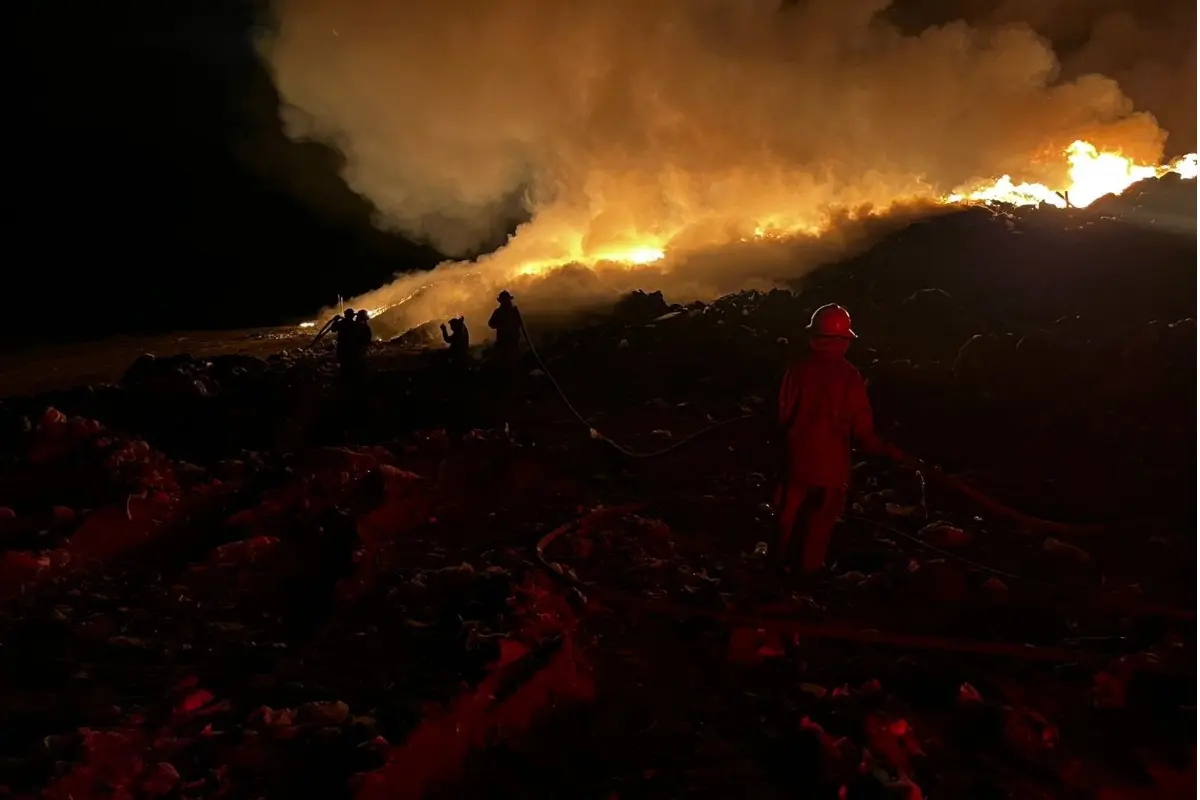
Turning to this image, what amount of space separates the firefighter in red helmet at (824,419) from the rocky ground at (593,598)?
0.61 m

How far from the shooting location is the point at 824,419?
14.7ft

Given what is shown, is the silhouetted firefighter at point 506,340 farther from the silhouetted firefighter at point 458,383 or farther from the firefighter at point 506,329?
the silhouetted firefighter at point 458,383

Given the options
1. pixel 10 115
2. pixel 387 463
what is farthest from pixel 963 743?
pixel 10 115

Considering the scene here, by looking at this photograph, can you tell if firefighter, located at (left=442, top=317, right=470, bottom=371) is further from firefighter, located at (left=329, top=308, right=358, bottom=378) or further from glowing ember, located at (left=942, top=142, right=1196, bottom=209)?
glowing ember, located at (left=942, top=142, right=1196, bottom=209)

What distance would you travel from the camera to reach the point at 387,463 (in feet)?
25.3

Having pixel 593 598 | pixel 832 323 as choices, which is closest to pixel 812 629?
pixel 593 598

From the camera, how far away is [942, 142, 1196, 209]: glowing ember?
60.0ft

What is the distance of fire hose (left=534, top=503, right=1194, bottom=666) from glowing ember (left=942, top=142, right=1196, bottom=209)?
17136mm

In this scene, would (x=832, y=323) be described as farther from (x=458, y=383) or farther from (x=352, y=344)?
(x=352, y=344)

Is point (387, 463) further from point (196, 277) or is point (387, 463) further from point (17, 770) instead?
point (196, 277)

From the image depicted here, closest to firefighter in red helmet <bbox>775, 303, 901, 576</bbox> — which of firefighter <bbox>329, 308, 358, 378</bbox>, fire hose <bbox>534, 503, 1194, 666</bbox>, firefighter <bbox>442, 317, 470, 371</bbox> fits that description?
fire hose <bbox>534, 503, 1194, 666</bbox>

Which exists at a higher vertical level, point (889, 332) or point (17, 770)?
point (889, 332)

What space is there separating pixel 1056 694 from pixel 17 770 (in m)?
4.66

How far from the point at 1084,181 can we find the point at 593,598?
63.4ft
